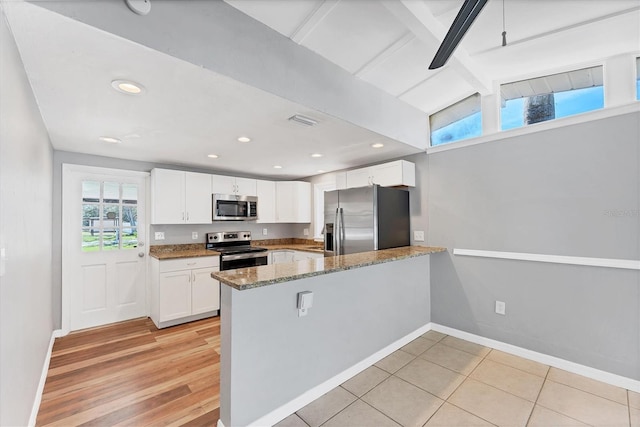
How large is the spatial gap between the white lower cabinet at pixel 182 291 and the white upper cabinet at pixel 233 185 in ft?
3.68

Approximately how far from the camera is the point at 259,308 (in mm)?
1762

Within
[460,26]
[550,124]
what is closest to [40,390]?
[460,26]

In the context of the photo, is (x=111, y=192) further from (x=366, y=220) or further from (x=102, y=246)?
(x=366, y=220)

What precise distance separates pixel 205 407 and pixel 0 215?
5.57 ft

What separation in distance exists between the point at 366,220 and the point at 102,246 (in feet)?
11.2

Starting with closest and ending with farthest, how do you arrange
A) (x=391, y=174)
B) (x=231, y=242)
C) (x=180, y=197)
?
(x=391, y=174) < (x=180, y=197) < (x=231, y=242)

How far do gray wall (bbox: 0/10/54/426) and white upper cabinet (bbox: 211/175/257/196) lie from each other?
2269mm

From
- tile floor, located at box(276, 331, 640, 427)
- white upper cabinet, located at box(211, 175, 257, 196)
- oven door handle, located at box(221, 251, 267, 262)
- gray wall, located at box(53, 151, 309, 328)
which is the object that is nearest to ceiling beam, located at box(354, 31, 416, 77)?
tile floor, located at box(276, 331, 640, 427)

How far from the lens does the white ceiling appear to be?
1473 millimetres

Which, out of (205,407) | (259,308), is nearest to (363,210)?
(259,308)

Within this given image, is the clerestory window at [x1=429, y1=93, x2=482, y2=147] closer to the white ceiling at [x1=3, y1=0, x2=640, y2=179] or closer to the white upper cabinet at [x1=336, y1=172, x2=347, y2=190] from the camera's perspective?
the white ceiling at [x1=3, y1=0, x2=640, y2=179]

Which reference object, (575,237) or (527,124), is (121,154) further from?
(575,237)

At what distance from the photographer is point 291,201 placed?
507cm

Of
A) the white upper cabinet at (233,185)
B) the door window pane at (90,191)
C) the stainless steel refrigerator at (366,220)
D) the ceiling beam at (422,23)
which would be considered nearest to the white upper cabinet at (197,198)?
the white upper cabinet at (233,185)
